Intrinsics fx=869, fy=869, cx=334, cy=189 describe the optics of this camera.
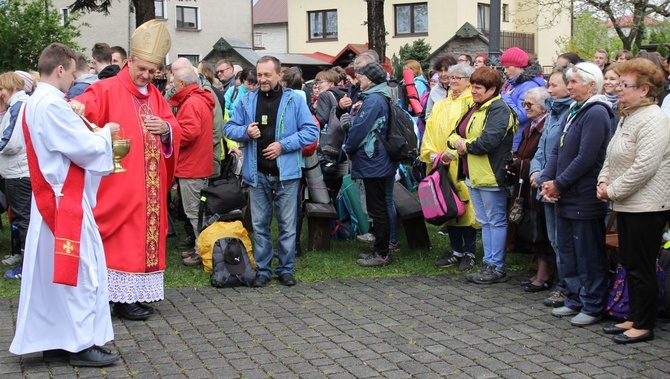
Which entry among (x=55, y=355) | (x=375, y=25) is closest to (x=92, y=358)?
(x=55, y=355)

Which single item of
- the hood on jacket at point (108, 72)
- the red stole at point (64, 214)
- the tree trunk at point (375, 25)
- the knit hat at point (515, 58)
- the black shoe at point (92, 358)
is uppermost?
the tree trunk at point (375, 25)

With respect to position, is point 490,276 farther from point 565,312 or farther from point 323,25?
point 323,25

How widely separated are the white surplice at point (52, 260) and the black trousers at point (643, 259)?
3498 millimetres

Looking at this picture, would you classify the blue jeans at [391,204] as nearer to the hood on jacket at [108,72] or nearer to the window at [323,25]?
the hood on jacket at [108,72]

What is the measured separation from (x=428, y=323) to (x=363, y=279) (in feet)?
5.16

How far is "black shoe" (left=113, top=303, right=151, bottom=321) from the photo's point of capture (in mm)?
6535

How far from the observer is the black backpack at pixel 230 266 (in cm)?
762

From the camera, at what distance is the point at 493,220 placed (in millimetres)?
7613

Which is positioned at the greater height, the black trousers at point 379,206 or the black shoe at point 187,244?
the black trousers at point 379,206

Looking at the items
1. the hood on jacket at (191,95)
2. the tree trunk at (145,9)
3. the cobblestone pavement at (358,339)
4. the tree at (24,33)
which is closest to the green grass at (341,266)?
the cobblestone pavement at (358,339)

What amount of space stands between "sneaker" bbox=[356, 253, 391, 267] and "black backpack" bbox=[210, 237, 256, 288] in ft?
3.88

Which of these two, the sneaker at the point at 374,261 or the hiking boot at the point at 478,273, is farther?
the sneaker at the point at 374,261

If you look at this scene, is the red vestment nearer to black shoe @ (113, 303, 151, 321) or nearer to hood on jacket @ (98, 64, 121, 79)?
black shoe @ (113, 303, 151, 321)

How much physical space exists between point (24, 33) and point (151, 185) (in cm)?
1448
